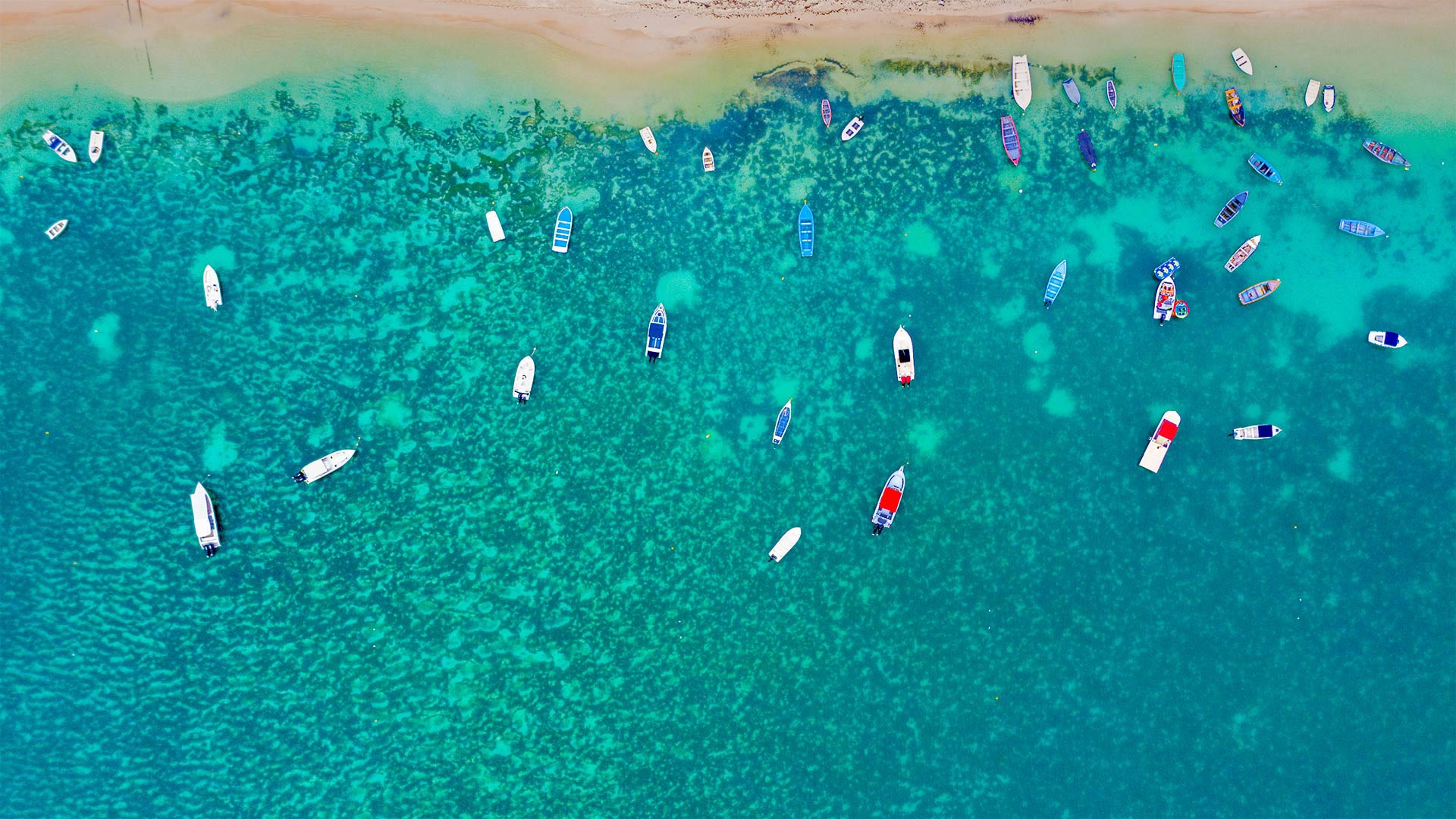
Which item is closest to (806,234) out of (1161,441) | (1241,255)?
(1161,441)

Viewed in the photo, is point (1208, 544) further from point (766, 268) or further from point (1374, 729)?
point (766, 268)

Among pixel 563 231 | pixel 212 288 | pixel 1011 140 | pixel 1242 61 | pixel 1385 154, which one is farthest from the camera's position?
pixel 1385 154

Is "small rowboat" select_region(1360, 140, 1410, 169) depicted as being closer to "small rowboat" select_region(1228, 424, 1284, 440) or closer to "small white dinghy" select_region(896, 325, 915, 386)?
"small rowboat" select_region(1228, 424, 1284, 440)

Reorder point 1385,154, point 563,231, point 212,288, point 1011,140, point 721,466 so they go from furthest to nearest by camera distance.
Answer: point 1385,154 < point 1011,140 < point 721,466 < point 563,231 < point 212,288

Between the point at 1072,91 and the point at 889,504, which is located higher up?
the point at 1072,91

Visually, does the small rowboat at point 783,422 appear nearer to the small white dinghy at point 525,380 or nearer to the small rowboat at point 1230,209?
the small white dinghy at point 525,380

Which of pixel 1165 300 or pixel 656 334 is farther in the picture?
pixel 1165 300

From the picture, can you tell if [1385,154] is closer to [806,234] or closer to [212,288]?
[806,234]
